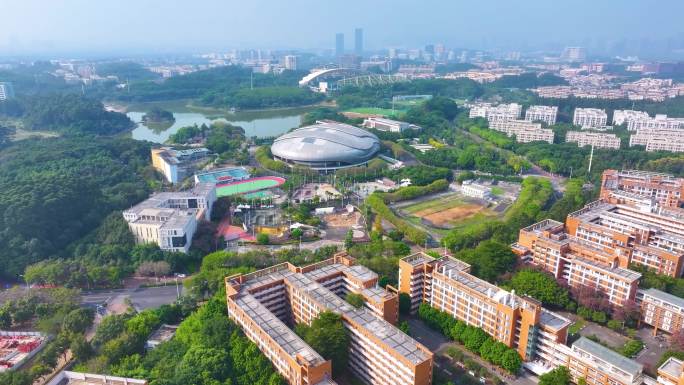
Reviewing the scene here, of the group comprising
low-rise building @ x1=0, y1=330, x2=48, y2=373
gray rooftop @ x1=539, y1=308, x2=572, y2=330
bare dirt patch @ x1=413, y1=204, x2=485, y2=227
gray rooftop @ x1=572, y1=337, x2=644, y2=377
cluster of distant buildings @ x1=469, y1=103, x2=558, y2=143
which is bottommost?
low-rise building @ x1=0, y1=330, x2=48, y2=373

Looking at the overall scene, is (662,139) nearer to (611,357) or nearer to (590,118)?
(590,118)

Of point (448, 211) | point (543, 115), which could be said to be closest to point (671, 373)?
point (448, 211)

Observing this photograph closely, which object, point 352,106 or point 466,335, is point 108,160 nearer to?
point 466,335

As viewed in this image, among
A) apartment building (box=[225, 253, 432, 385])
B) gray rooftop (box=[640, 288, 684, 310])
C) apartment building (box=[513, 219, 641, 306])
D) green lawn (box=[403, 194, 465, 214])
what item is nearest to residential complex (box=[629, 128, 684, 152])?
green lawn (box=[403, 194, 465, 214])

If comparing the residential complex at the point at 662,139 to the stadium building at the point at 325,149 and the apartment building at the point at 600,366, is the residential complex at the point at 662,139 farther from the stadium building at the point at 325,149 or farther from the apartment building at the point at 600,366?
the apartment building at the point at 600,366

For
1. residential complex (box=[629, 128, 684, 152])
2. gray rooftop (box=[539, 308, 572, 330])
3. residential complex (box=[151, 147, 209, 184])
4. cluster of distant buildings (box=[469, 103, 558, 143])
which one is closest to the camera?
gray rooftop (box=[539, 308, 572, 330])

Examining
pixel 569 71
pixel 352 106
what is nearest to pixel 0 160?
pixel 352 106

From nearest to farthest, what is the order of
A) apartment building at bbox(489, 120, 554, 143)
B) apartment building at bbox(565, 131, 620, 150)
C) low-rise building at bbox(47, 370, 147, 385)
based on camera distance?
low-rise building at bbox(47, 370, 147, 385) < apartment building at bbox(565, 131, 620, 150) < apartment building at bbox(489, 120, 554, 143)

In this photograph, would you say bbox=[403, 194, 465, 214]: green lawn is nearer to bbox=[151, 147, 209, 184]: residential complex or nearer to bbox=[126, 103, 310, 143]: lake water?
bbox=[151, 147, 209, 184]: residential complex

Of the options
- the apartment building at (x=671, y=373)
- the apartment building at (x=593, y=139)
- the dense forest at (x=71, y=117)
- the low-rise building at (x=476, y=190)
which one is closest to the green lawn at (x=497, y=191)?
the low-rise building at (x=476, y=190)
